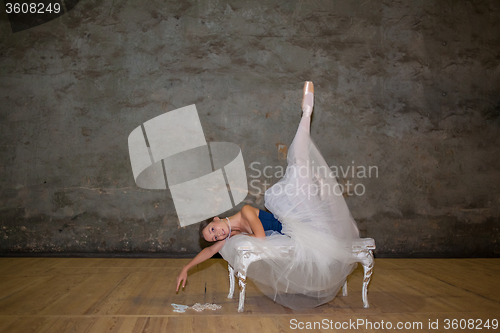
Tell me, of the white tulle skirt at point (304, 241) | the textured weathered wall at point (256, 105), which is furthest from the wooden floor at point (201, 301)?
the textured weathered wall at point (256, 105)

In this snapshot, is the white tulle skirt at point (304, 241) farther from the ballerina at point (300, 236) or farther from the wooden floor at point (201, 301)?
the wooden floor at point (201, 301)

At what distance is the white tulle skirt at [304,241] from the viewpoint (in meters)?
2.39

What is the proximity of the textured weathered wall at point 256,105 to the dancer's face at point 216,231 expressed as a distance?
199 centimetres

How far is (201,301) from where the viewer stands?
2674 millimetres

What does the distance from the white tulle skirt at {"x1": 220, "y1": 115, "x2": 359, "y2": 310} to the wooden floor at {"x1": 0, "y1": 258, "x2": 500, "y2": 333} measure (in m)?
0.17

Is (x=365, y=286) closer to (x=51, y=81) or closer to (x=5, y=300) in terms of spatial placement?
(x=5, y=300)

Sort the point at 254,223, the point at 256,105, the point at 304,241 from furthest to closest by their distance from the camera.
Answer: the point at 256,105 < the point at 254,223 < the point at 304,241

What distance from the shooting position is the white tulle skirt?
7.86 feet

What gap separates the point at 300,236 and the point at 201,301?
922mm

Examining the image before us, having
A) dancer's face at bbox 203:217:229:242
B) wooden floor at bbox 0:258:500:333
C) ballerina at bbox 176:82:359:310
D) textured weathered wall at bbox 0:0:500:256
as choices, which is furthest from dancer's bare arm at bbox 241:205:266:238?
textured weathered wall at bbox 0:0:500:256

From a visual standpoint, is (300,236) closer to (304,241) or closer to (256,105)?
(304,241)

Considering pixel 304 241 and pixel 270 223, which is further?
pixel 270 223

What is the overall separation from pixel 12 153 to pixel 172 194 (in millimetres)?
2093

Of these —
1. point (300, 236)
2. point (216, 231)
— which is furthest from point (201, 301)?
point (300, 236)
